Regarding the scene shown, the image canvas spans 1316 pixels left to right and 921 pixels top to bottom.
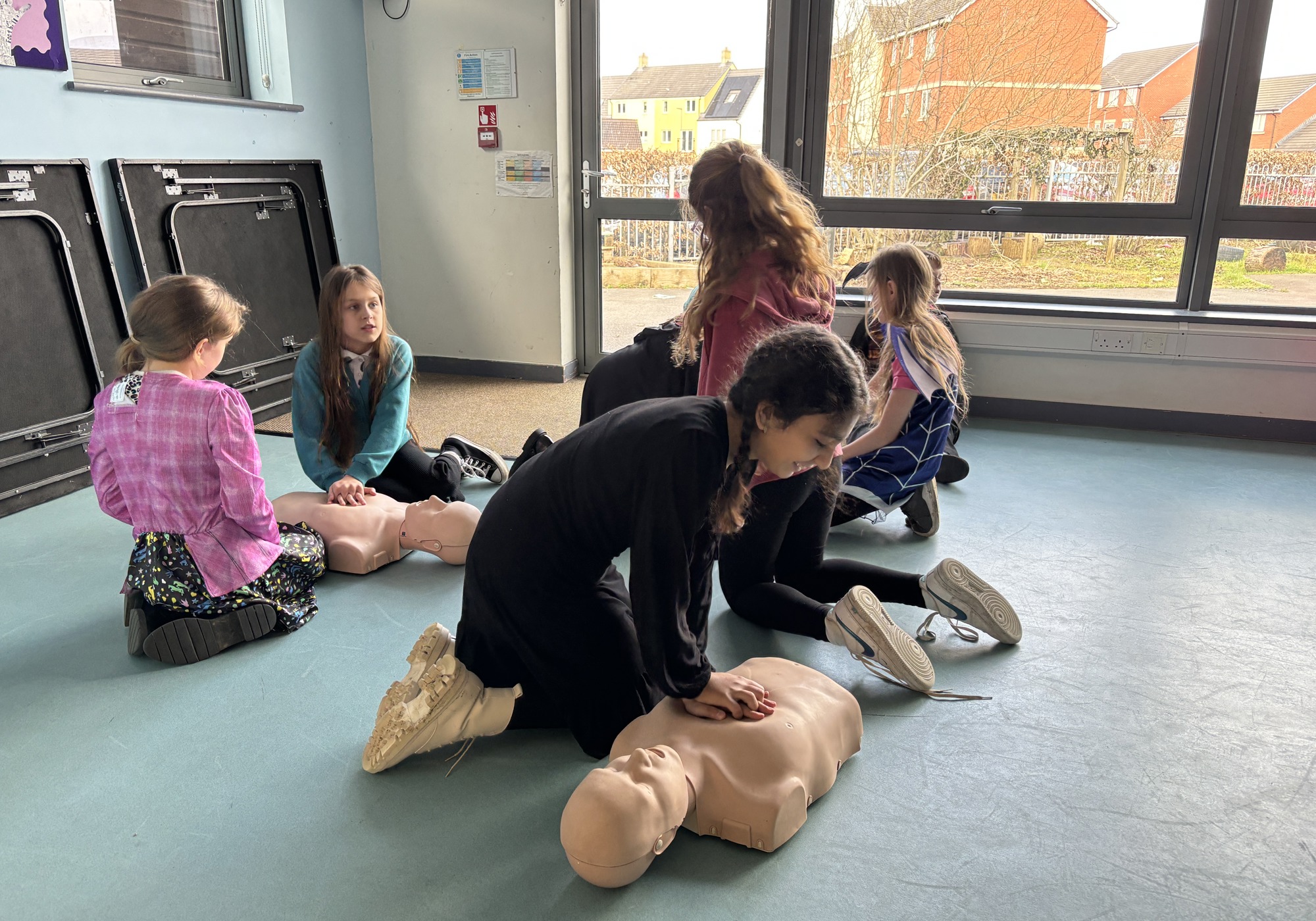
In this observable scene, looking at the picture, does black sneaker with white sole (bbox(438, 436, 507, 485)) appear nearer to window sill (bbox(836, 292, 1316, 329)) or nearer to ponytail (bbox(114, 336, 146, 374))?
ponytail (bbox(114, 336, 146, 374))

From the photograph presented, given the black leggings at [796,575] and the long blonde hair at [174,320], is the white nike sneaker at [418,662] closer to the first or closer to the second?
the black leggings at [796,575]

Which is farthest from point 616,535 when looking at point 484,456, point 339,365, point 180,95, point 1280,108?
point 1280,108

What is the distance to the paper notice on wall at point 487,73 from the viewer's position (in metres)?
4.31

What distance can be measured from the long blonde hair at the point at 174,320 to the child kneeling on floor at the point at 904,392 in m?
1.59

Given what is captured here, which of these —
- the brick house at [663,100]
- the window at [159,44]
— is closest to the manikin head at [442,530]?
the window at [159,44]

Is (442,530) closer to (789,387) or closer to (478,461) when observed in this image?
(478,461)

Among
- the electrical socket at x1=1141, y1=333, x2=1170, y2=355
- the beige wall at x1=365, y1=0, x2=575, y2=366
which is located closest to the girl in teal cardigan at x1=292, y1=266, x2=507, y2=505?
the beige wall at x1=365, y1=0, x2=575, y2=366

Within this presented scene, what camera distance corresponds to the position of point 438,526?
8.09 feet

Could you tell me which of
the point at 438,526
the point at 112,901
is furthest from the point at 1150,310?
the point at 112,901

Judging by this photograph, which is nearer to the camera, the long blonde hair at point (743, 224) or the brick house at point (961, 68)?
the long blonde hair at point (743, 224)

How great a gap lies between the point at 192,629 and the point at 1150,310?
149 inches

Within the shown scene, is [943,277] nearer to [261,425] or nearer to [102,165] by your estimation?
[261,425]

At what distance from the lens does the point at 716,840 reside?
4.75ft

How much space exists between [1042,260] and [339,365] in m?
3.06
